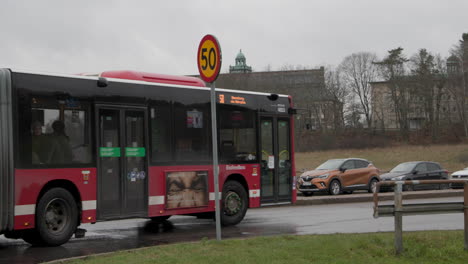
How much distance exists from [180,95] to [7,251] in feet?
15.9

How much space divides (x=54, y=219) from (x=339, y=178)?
18047 mm

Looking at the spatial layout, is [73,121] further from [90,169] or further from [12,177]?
[12,177]

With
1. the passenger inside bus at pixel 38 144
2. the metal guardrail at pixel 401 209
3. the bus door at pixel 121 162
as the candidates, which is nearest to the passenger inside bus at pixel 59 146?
the passenger inside bus at pixel 38 144

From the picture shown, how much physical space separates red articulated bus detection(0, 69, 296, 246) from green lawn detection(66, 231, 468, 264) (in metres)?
2.35

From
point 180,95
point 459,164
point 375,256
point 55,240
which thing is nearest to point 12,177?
point 55,240

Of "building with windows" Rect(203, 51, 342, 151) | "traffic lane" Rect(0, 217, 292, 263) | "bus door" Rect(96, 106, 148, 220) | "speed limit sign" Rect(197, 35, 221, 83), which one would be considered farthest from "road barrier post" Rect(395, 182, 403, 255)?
"building with windows" Rect(203, 51, 342, 151)

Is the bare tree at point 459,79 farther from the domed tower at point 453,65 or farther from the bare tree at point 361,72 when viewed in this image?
the bare tree at point 361,72

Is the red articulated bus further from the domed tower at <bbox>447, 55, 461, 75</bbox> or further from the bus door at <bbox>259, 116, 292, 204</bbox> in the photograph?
the domed tower at <bbox>447, 55, 461, 75</bbox>

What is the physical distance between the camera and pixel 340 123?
86.2 metres

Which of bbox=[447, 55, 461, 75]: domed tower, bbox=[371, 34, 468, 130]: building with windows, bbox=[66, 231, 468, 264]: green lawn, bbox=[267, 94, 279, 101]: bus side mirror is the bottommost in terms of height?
bbox=[66, 231, 468, 264]: green lawn

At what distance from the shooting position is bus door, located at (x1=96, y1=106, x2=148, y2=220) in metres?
12.2

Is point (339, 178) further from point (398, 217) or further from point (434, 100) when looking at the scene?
point (434, 100)

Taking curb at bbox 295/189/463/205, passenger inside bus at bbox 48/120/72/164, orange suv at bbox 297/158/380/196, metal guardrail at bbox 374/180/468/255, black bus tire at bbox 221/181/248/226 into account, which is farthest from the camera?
orange suv at bbox 297/158/380/196

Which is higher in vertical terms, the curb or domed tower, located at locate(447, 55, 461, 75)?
domed tower, located at locate(447, 55, 461, 75)
